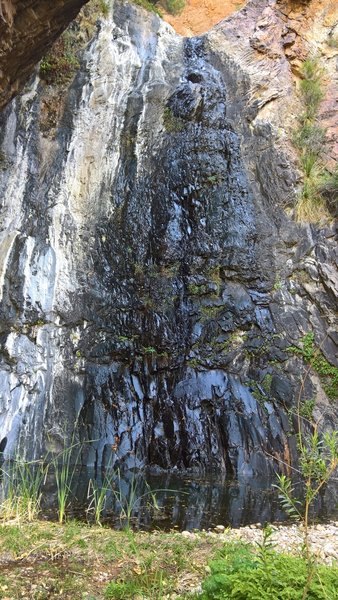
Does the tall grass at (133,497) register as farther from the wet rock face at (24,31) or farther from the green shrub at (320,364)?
the wet rock face at (24,31)

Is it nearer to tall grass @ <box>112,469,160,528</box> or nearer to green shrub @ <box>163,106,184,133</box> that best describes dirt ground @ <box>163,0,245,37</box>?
green shrub @ <box>163,106,184,133</box>

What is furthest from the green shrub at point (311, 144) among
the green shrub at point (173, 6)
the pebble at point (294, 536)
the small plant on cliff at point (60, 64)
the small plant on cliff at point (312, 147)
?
the green shrub at point (173, 6)

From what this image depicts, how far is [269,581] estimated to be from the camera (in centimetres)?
215

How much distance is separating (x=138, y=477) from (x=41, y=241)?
4440mm

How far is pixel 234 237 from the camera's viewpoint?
927 centimetres

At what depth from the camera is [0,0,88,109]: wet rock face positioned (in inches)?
207

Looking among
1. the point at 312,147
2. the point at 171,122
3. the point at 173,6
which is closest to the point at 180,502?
the point at 312,147

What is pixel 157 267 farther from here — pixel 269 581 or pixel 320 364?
pixel 269 581

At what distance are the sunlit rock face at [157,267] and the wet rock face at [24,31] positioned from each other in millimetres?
2989

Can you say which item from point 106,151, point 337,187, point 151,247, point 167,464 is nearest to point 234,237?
point 151,247

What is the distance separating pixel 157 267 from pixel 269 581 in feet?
23.6

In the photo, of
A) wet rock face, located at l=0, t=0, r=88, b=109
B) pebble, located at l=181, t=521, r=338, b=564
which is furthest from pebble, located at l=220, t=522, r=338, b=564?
wet rock face, located at l=0, t=0, r=88, b=109

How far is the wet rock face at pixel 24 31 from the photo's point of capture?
5.27 metres

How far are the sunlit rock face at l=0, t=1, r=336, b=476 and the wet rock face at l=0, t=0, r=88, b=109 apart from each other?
9.81ft
